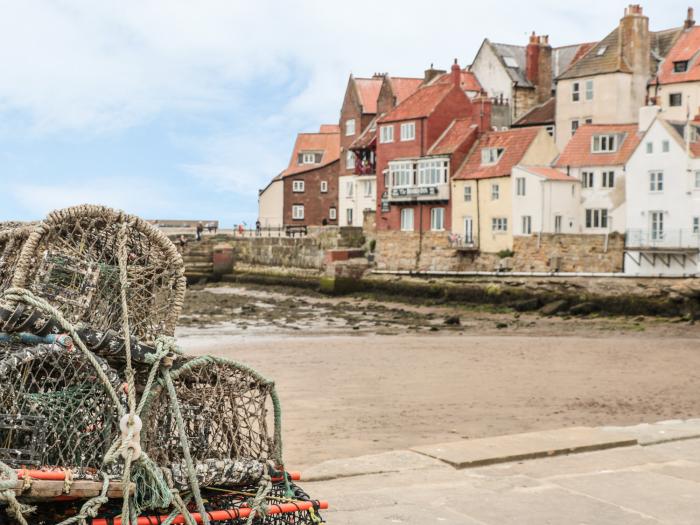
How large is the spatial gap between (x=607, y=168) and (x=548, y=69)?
13.5 meters

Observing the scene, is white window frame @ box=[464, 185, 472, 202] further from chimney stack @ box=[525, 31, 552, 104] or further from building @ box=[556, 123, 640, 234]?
chimney stack @ box=[525, 31, 552, 104]

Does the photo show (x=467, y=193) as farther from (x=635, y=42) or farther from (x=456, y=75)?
(x=635, y=42)

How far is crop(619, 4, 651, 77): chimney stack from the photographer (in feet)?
158

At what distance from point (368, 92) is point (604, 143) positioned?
74.3 ft

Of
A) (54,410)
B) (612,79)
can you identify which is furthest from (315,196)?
(54,410)

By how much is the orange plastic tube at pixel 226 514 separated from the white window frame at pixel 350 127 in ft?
190

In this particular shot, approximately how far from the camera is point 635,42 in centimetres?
4828

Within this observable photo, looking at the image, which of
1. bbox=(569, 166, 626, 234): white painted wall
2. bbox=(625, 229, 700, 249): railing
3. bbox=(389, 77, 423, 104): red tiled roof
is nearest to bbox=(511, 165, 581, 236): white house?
bbox=(569, 166, 626, 234): white painted wall

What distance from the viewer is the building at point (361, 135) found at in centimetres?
5822

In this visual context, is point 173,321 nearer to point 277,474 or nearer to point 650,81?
point 277,474

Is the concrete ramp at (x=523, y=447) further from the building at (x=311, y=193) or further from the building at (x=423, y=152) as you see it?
the building at (x=311, y=193)

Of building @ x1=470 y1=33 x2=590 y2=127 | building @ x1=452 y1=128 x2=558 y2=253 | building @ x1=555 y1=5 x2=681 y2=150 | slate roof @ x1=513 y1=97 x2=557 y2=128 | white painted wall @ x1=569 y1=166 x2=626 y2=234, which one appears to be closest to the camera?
white painted wall @ x1=569 y1=166 x2=626 y2=234

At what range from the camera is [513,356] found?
2359cm

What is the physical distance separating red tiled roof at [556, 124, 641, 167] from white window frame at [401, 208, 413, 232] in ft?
29.6
